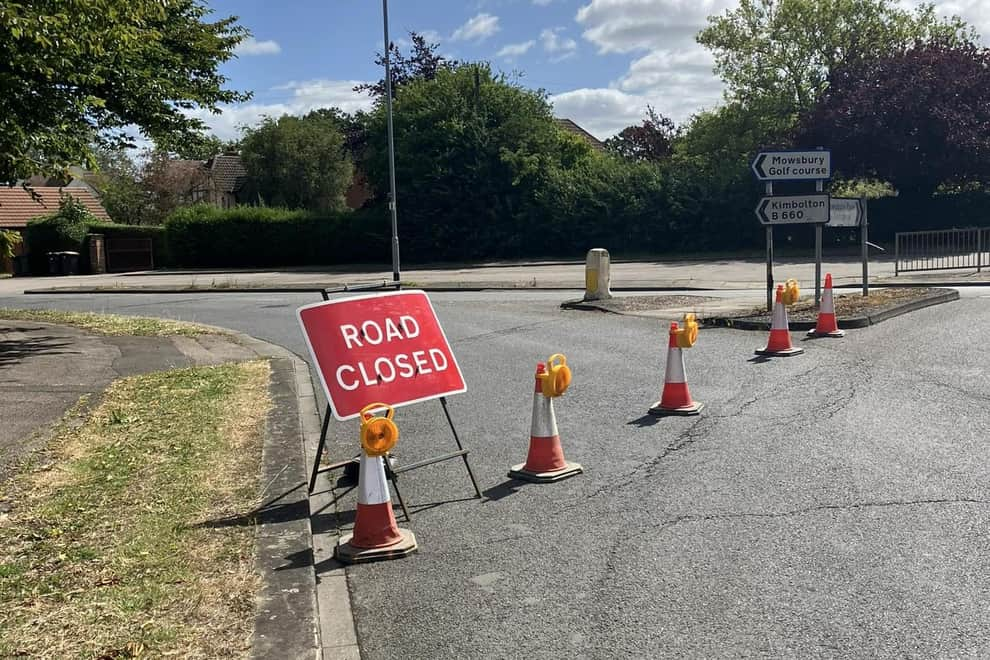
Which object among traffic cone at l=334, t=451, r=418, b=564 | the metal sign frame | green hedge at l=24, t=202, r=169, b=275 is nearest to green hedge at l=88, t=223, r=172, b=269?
green hedge at l=24, t=202, r=169, b=275

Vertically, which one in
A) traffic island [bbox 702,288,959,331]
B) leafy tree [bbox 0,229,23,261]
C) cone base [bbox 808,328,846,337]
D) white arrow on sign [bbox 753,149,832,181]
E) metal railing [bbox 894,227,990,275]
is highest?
white arrow on sign [bbox 753,149,832,181]

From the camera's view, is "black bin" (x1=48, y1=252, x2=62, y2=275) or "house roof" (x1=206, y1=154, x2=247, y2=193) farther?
"house roof" (x1=206, y1=154, x2=247, y2=193)

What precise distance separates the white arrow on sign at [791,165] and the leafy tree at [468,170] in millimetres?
23778

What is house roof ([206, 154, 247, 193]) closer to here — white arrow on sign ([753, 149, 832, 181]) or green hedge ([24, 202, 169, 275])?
green hedge ([24, 202, 169, 275])

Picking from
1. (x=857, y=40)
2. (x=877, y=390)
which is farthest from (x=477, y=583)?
(x=857, y=40)

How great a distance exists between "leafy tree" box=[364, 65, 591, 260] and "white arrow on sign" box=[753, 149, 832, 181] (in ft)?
78.0

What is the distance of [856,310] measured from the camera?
48.3ft

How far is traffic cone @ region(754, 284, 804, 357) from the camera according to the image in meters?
11.3

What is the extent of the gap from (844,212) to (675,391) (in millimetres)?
8757

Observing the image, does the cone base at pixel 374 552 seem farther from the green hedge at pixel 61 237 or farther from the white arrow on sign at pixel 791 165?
the green hedge at pixel 61 237

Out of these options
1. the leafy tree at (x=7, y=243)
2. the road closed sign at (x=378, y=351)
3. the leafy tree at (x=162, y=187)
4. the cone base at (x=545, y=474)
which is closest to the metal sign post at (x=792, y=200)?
the cone base at (x=545, y=474)

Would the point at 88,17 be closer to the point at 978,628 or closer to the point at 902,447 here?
the point at 902,447

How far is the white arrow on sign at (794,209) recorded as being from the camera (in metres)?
15.1

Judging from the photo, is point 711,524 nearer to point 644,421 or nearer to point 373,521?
point 373,521
